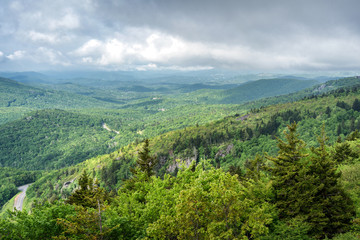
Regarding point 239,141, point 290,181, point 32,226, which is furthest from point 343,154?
point 239,141

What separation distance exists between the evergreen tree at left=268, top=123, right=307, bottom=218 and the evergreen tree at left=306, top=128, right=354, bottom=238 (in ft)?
3.46

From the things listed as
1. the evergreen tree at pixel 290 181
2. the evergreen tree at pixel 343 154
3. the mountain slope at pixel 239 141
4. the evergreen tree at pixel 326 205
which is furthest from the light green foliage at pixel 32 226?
the mountain slope at pixel 239 141

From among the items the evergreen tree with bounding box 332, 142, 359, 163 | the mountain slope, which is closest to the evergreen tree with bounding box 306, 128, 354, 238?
the evergreen tree with bounding box 332, 142, 359, 163

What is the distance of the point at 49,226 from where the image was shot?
2077cm

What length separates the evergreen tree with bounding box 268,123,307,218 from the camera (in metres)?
24.4

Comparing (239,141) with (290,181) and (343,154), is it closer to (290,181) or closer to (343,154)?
(343,154)

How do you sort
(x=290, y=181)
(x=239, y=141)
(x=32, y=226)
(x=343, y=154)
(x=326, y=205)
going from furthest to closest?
1. (x=239, y=141)
2. (x=343, y=154)
3. (x=290, y=181)
4. (x=326, y=205)
5. (x=32, y=226)

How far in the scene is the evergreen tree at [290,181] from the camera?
24.4 metres

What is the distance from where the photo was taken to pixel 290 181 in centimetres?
2603

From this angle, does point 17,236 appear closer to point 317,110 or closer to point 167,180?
point 167,180

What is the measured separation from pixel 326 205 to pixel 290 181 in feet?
13.2

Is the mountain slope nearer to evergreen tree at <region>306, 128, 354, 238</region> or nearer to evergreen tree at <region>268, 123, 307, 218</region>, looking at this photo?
evergreen tree at <region>268, 123, 307, 218</region>

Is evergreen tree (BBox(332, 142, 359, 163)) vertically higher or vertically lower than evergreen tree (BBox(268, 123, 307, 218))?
lower

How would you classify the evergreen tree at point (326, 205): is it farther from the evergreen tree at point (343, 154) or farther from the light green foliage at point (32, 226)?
the evergreen tree at point (343, 154)
